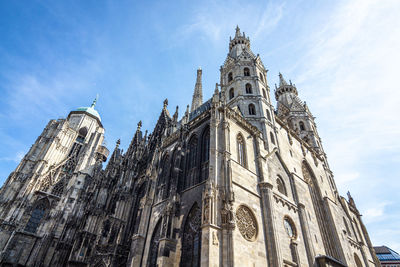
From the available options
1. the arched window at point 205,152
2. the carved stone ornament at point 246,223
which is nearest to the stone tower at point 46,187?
the arched window at point 205,152

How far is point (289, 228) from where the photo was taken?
19266 mm

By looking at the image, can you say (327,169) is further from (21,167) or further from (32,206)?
(21,167)

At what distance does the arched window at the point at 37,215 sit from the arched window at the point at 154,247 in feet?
84.3

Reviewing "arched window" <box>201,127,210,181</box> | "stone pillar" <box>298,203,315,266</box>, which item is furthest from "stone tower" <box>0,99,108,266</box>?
"stone pillar" <box>298,203,315,266</box>

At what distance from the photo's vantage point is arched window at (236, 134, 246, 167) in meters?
19.1

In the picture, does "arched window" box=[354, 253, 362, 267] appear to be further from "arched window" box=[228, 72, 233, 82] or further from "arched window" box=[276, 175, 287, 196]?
"arched window" box=[228, 72, 233, 82]

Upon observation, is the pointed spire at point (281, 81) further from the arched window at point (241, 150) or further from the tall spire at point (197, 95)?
the arched window at point (241, 150)

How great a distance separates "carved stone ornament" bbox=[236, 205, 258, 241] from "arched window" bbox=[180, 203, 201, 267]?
2.65 metres

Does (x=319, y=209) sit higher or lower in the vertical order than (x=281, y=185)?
lower

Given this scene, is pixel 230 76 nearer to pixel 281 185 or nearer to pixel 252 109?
pixel 252 109

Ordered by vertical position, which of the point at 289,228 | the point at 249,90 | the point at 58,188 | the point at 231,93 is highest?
the point at 231,93

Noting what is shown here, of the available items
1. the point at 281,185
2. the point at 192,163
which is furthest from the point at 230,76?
the point at 281,185

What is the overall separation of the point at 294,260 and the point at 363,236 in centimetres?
2110

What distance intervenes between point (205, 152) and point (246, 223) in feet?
20.7
